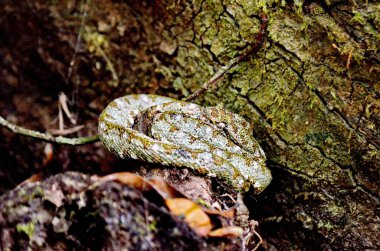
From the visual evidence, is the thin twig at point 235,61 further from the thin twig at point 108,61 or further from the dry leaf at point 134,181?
the dry leaf at point 134,181

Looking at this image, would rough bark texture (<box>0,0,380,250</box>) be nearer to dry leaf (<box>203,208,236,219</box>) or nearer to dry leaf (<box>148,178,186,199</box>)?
dry leaf (<box>203,208,236,219</box>)

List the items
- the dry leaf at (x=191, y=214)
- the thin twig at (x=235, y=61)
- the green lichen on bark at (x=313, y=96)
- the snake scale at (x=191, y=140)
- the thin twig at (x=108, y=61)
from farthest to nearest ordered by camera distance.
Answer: the thin twig at (x=108, y=61), the thin twig at (x=235, y=61), the green lichen on bark at (x=313, y=96), the snake scale at (x=191, y=140), the dry leaf at (x=191, y=214)

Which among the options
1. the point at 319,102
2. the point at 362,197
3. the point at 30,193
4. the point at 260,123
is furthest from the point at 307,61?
the point at 30,193

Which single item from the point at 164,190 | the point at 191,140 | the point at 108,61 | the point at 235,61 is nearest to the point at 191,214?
the point at 164,190

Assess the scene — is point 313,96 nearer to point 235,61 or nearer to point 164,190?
point 235,61

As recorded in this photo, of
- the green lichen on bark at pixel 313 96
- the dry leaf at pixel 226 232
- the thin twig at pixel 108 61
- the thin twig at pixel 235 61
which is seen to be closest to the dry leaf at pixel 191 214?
the dry leaf at pixel 226 232

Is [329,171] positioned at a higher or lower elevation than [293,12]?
lower

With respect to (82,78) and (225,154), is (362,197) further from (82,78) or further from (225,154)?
(82,78)
